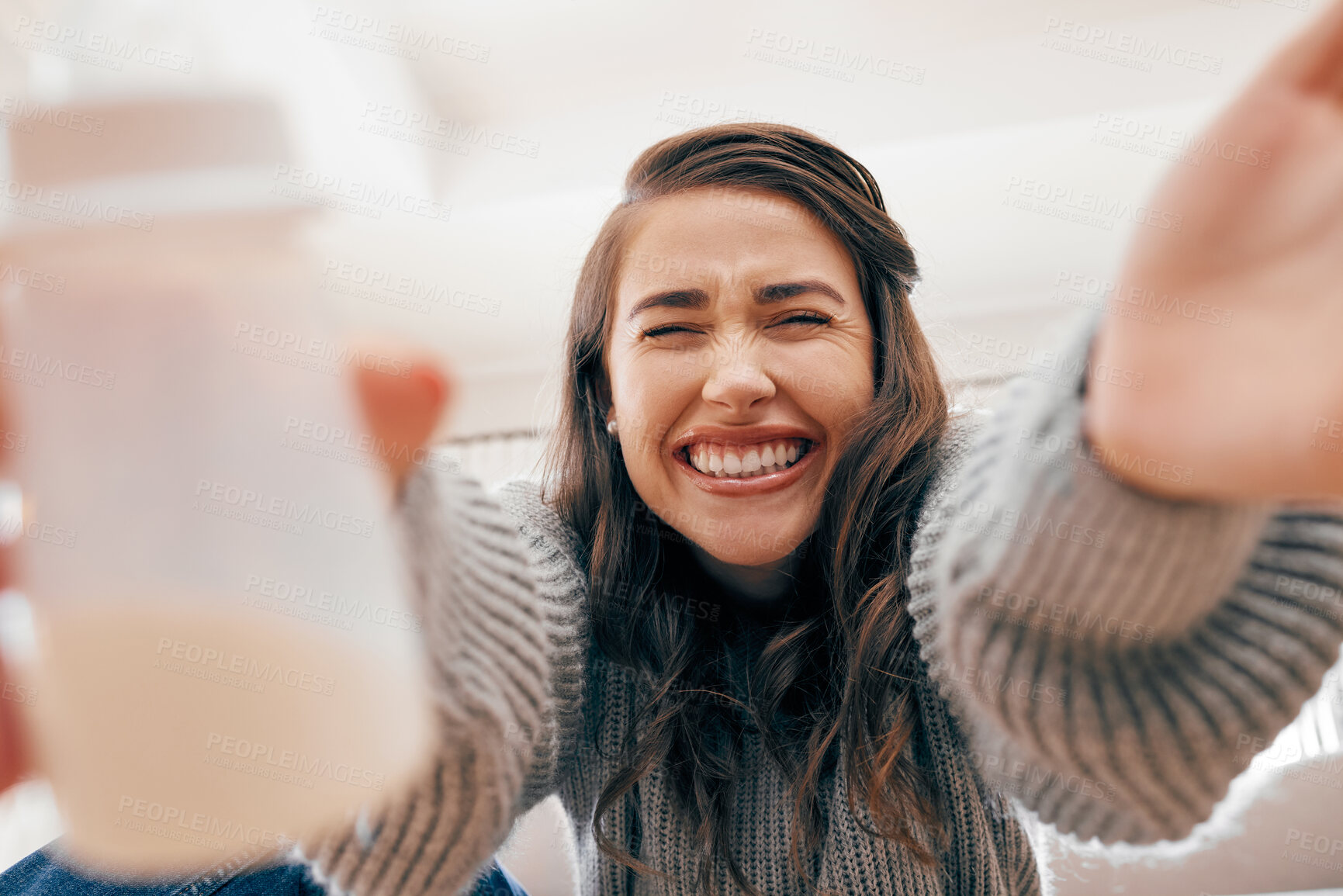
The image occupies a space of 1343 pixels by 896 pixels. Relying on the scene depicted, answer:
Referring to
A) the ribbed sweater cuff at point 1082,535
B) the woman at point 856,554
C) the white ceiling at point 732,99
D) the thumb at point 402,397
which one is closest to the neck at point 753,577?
the woman at point 856,554

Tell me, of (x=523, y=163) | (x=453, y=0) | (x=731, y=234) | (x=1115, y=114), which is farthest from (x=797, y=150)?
(x=1115, y=114)

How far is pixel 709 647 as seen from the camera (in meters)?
0.69

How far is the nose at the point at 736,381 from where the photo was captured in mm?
608

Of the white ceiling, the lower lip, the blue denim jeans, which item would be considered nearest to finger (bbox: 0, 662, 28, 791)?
the blue denim jeans

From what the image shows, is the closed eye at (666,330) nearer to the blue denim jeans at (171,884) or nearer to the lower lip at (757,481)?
the lower lip at (757,481)

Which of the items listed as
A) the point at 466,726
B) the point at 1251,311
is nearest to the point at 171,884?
the point at 466,726

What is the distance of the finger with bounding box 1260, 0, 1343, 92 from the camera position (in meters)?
0.24

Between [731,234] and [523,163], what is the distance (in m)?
1.51

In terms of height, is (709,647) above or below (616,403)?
below

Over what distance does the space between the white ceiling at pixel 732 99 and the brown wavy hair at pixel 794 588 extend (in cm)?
80

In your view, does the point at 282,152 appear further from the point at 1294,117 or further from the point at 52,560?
the point at 1294,117

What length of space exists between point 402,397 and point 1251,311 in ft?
0.99

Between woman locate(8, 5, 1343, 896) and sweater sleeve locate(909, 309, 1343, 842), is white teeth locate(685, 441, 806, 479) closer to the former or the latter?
woman locate(8, 5, 1343, 896)

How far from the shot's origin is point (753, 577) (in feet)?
2.39
